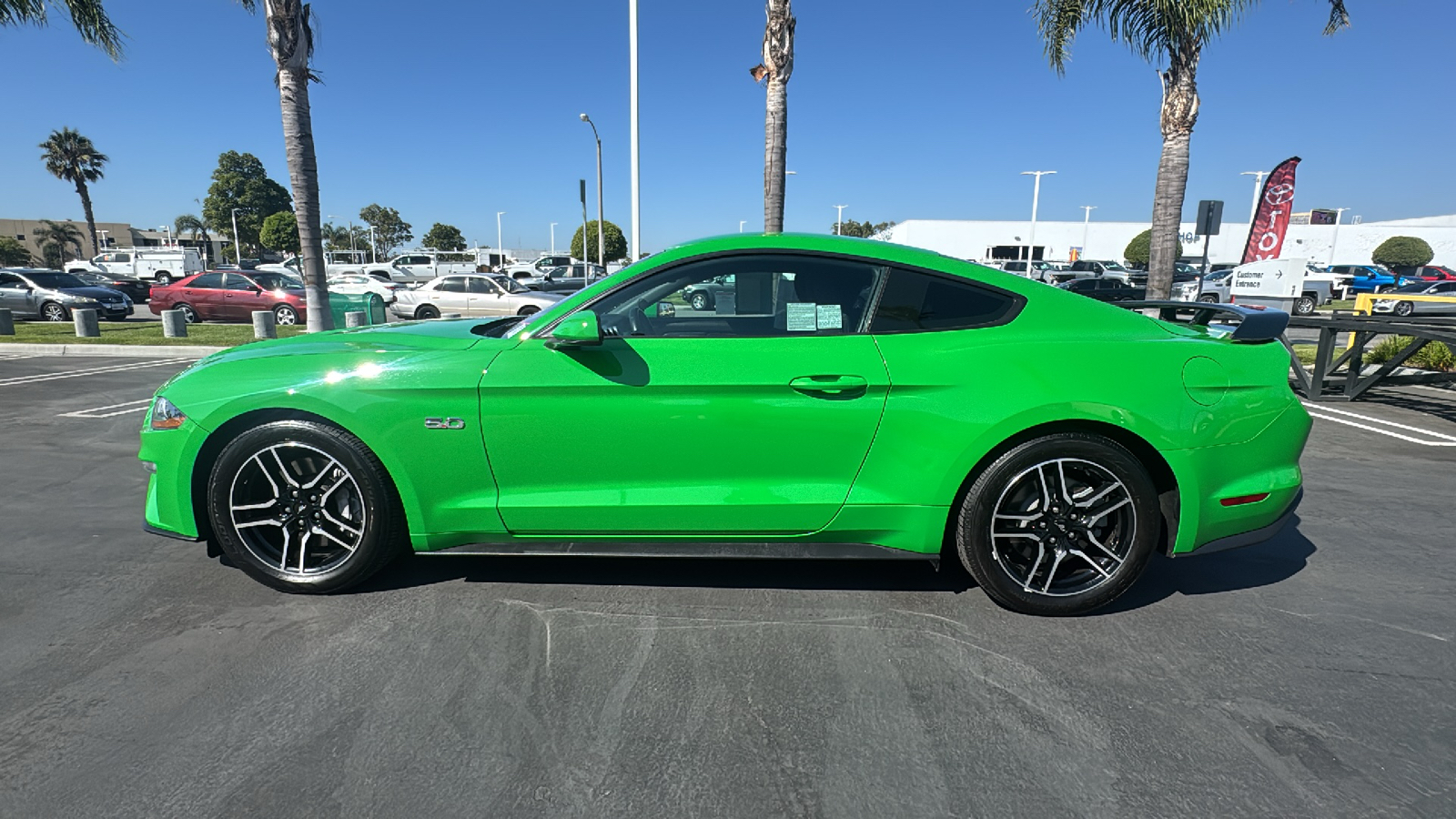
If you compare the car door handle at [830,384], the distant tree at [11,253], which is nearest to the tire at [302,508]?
the car door handle at [830,384]

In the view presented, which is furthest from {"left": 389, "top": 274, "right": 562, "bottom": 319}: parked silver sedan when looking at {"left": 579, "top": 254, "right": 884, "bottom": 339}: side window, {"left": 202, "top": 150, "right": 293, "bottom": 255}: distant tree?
{"left": 202, "top": 150, "right": 293, "bottom": 255}: distant tree

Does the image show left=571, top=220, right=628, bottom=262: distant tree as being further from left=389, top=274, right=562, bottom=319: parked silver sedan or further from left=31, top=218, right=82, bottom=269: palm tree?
left=31, top=218, right=82, bottom=269: palm tree

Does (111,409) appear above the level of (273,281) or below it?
below

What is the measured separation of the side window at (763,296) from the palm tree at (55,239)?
91369 millimetres

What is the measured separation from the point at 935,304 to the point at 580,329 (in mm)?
1388

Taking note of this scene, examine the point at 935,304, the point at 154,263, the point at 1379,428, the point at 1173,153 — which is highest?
the point at 1173,153

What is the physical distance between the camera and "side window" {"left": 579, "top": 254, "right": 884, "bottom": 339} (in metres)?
2.85

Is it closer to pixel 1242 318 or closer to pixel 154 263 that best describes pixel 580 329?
pixel 1242 318

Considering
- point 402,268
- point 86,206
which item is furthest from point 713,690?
point 86,206

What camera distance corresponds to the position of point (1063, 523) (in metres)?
2.85

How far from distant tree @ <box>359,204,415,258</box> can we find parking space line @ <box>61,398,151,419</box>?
93827 mm

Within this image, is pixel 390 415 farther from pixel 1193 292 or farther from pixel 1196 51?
pixel 1193 292

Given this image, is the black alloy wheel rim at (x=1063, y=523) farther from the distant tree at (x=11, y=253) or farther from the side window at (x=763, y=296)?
the distant tree at (x=11, y=253)

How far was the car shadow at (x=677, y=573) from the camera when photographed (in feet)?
10.5
